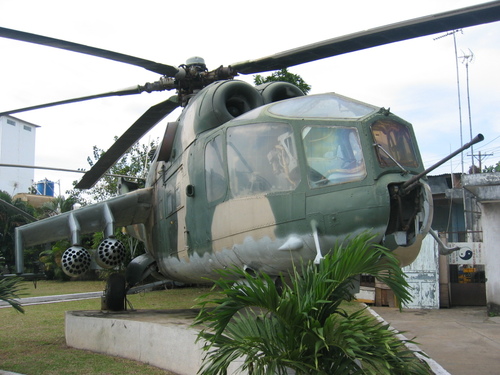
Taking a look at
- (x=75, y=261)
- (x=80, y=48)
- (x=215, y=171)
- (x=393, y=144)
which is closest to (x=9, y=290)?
(x=75, y=261)

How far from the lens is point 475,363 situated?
6832mm

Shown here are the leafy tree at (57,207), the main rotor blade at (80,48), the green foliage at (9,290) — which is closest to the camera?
the main rotor blade at (80,48)

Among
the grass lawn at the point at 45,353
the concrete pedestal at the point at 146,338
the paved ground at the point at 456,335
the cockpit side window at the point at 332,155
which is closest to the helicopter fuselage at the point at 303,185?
the cockpit side window at the point at 332,155

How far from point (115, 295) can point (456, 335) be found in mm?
6409

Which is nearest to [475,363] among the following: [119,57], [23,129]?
[119,57]

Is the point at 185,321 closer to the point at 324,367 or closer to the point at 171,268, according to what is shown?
the point at 171,268

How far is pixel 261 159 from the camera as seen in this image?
214 inches

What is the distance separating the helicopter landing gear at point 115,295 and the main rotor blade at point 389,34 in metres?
5.02

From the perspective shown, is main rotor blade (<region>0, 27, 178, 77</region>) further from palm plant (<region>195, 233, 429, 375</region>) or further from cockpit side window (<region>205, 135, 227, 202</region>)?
palm plant (<region>195, 233, 429, 375</region>)

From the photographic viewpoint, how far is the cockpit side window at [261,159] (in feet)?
16.9

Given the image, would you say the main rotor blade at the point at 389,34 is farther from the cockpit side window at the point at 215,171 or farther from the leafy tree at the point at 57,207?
the leafy tree at the point at 57,207

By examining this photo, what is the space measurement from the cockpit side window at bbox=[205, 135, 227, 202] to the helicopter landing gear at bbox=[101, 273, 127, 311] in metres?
4.15

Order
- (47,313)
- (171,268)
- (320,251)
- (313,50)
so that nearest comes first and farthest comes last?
(320,251) < (313,50) < (171,268) < (47,313)

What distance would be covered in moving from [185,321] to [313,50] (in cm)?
417
